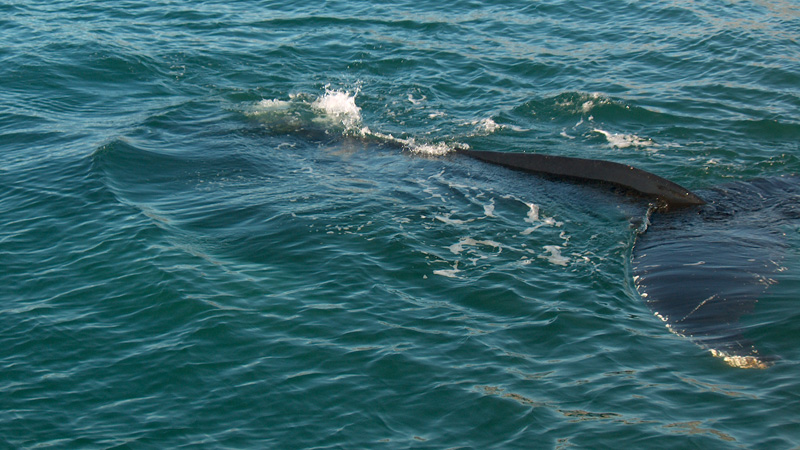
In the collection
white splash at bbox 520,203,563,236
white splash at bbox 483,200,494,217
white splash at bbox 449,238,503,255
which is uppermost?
white splash at bbox 483,200,494,217

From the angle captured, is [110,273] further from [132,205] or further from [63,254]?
[132,205]

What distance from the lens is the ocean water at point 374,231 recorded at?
333 inches

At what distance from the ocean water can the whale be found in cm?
20

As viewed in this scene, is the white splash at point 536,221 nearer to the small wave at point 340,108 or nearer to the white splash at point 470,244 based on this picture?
the white splash at point 470,244

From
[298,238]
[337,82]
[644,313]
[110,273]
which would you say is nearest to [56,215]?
[110,273]

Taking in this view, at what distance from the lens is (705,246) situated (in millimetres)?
11242

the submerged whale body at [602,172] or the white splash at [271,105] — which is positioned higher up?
the white splash at [271,105]

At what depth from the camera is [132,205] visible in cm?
1354

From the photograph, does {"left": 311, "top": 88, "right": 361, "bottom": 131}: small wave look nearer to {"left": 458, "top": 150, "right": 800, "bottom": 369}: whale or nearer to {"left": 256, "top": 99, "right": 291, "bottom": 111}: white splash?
{"left": 256, "top": 99, "right": 291, "bottom": 111}: white splash

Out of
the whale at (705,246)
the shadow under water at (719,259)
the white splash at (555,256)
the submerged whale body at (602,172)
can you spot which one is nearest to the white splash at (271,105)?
the submerged whale body at (602,172)

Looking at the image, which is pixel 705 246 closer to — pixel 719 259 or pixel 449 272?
pixel 719 259

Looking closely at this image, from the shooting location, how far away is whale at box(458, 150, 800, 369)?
9641 millimetres

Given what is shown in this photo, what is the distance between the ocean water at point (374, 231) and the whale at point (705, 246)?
199 mm

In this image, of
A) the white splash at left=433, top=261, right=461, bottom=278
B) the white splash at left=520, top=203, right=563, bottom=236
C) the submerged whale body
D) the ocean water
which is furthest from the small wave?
the white splash at left=433, top=261, right=461, bottom=278
